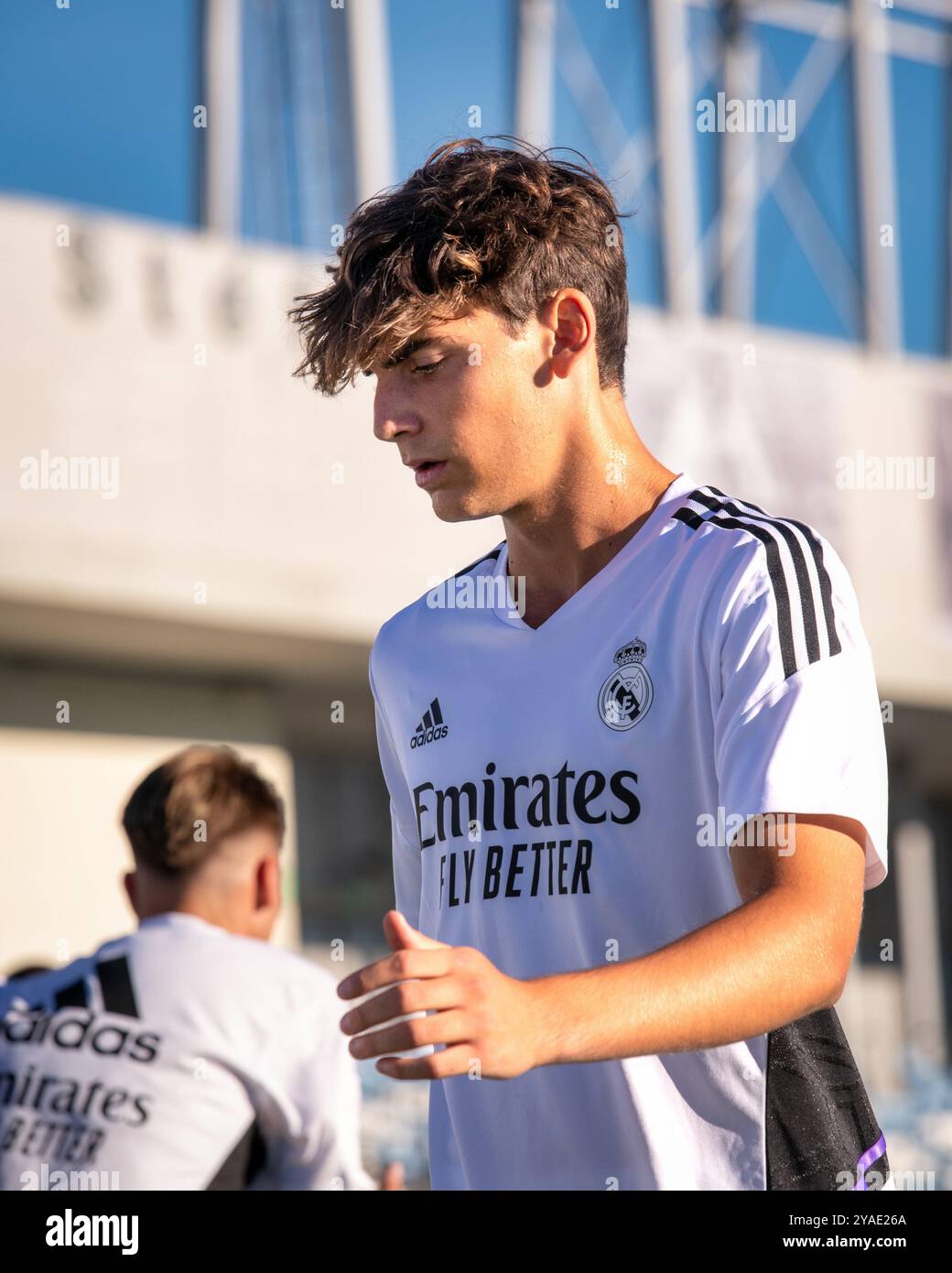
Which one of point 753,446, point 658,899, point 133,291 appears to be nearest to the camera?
point 658,899

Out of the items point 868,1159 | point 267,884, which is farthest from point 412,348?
point 267,884

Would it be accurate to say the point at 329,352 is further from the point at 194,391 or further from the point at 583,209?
the point at 194,391

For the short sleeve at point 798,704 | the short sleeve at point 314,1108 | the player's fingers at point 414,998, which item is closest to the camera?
the player's fingers at point 414,998

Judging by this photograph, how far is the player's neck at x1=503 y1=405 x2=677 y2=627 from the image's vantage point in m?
2.20

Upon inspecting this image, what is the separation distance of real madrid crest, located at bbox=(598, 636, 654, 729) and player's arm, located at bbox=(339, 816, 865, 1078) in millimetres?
291

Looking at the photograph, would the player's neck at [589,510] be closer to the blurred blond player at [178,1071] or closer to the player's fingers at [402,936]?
the player's fingers at [402,936]

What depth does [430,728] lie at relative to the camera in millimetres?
2279

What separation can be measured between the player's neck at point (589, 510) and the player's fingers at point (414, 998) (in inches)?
34.3

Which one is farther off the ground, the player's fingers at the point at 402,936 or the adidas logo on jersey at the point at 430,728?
the adidas logo on jersey at the point at 430,728

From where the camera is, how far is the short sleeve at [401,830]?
2.44m

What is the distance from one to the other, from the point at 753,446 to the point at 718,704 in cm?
1148

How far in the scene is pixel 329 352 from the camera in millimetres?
2174

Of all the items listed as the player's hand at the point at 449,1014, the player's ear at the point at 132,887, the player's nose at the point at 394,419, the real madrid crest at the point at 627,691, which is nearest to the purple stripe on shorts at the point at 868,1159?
the real madrid crest at the point at 627,691
